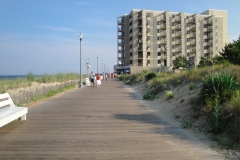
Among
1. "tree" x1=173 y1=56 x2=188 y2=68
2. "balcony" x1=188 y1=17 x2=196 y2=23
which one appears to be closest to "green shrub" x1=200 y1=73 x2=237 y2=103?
"tree" x1=173 y1=56 x2=188 y2=68

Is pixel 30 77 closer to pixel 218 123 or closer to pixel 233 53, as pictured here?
pixel 233 53

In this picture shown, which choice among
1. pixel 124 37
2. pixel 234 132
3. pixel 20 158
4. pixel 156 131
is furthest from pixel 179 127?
pixel 124 37

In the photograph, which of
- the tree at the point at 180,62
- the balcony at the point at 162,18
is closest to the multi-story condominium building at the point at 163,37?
the balcony at the point at 162,18

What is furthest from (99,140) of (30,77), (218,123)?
(30,77)

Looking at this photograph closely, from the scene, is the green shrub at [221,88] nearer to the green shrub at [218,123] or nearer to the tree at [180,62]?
the green shrub at [218,123]

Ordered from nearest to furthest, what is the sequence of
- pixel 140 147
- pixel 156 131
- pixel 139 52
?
pixel 140 147, pixel 156 131, pixel 139 52

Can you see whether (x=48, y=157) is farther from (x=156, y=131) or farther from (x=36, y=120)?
(x=36, y=120)

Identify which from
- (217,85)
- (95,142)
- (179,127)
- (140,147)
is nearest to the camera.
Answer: (140,147)

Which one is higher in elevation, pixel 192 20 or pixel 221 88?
pixel 192 20

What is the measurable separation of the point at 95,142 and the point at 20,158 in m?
1.54

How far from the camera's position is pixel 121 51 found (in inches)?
3442

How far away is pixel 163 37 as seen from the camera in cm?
8200

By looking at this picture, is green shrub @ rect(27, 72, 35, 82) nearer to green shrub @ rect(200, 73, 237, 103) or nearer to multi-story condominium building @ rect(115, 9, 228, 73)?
green shrub @ rect(200, 73, 237, 103)

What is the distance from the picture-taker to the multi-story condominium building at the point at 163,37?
260 feet
